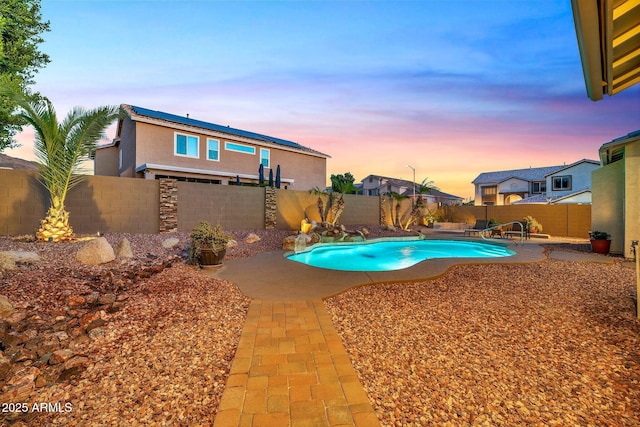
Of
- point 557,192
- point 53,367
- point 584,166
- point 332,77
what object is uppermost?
point 332,77

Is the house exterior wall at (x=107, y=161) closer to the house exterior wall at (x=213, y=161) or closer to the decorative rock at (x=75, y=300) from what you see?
Result: the house exterior wall at (x=213, y=161)

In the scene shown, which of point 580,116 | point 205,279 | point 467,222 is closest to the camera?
point 205,279

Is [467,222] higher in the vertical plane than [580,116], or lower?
lower

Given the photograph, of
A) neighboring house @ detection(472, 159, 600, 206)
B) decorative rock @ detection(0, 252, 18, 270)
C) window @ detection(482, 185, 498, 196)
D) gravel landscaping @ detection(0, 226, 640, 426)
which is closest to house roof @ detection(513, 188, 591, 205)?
neighboring house @ detection(472, 159, 600, 206)

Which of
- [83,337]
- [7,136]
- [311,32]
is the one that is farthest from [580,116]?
[7,136]

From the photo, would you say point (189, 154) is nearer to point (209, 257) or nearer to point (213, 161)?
point (213, 161)

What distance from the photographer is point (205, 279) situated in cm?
534

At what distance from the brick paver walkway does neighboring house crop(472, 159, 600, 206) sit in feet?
93.5

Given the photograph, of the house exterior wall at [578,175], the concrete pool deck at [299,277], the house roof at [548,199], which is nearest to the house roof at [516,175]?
the house exterior wall at [578,175]

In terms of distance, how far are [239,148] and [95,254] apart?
43.7 feet

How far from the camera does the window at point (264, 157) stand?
756 inches

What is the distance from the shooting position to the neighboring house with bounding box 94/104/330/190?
14.7m

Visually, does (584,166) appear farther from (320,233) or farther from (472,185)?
(320,233)

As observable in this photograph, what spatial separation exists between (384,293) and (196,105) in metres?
17.3
